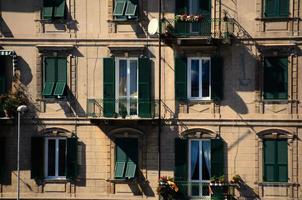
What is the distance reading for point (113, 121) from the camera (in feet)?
104

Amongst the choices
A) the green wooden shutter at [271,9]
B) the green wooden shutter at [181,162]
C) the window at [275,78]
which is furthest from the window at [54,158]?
the green wooden shutter at [271,9]

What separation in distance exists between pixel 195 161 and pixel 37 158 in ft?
24.8

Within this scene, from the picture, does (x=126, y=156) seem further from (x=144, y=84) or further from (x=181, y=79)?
(x=181, y=79)

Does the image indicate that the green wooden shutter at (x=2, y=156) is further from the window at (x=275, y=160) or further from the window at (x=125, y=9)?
the window at (x=275, y=160)

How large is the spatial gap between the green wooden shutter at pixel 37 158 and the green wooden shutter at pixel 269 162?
417 inches

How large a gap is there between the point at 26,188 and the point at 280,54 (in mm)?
13708

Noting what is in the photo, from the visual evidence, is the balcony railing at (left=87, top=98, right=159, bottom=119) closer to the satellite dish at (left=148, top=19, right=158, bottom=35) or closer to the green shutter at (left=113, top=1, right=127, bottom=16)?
the satellite dish at (left=148, top=19, right=158, bottom=35)

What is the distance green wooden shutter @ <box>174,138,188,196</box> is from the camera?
103ft

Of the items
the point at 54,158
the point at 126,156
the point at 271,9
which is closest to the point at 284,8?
the point at 271,9

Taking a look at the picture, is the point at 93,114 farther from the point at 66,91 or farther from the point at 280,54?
the point at 280,54

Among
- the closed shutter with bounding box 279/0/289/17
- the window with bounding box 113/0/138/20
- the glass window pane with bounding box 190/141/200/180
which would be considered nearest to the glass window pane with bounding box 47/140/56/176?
the glass window pane with bounding box 190/141/200/180

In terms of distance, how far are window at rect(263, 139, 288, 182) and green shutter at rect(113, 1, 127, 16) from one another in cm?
917

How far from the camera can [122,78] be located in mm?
32062

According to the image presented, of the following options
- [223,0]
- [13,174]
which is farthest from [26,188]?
[223,0]
